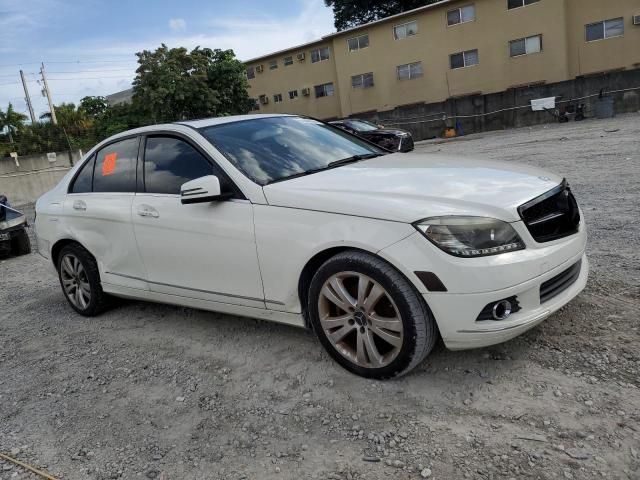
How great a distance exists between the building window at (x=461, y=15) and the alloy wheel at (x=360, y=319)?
29.3m

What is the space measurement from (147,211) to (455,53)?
2880cm

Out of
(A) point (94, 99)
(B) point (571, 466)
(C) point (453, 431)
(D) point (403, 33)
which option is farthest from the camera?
(A) point (94, 99)

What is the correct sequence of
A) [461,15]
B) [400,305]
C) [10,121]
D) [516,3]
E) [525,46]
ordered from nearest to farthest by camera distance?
[400,305], [516,3], [525,46], [461,15], [10,121]

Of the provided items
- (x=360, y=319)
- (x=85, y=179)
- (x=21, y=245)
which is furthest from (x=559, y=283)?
(x=21, y=245)

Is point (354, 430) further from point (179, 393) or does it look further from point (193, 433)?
point (179, 393)

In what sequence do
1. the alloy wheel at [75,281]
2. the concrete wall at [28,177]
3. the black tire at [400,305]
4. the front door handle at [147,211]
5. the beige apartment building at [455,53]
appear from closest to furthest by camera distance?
the black tire at [400,305], the front door handle at [147,211], the alloy wheel at [75,281], the concrete wall at [28,177], the beige apartment building at [455,53]

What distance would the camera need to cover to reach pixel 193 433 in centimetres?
283

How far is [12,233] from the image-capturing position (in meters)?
8.81

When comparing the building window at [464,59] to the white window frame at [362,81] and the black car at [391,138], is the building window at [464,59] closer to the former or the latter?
the white window frame at [362,81]

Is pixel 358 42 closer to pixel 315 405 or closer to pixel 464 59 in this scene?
pixel 464 59

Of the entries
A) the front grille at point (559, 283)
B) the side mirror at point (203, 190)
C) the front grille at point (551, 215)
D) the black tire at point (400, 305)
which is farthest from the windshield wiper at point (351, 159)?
the front grille at point (559, 283)

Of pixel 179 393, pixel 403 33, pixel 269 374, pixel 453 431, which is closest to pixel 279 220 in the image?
pixel 269 374

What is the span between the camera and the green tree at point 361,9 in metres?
41.9

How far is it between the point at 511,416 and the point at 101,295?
11.9ft
